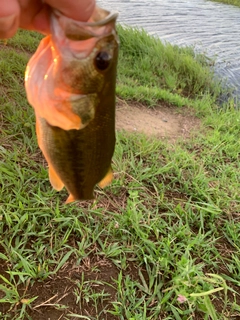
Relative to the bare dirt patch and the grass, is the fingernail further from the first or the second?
the bare dirt patch

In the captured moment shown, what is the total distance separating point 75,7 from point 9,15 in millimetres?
188

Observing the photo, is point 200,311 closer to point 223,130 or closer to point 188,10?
point 223,130

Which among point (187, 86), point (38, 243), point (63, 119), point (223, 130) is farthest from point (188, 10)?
point (63, 119)

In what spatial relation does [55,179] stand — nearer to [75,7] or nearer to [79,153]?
Answer: [79,153]

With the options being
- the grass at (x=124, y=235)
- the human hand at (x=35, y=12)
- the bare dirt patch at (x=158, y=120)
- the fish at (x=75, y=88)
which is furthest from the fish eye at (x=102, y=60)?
the bare dirt patch at (x=158, y=120)

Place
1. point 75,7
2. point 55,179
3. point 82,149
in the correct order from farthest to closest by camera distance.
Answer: point 55,179 < point 82,149 < point 75,7

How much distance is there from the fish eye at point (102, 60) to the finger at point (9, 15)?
251 mm

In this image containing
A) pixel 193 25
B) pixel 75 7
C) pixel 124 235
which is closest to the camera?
pixel 75 7

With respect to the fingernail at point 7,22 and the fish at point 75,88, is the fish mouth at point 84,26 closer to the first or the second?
the fish at point 75,88

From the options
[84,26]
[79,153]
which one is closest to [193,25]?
[79,153]

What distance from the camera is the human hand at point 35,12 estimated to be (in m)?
1.04

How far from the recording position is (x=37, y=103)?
3.95 feet

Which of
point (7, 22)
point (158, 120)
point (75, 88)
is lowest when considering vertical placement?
point (158, 120)

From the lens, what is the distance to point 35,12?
1.14 metres
